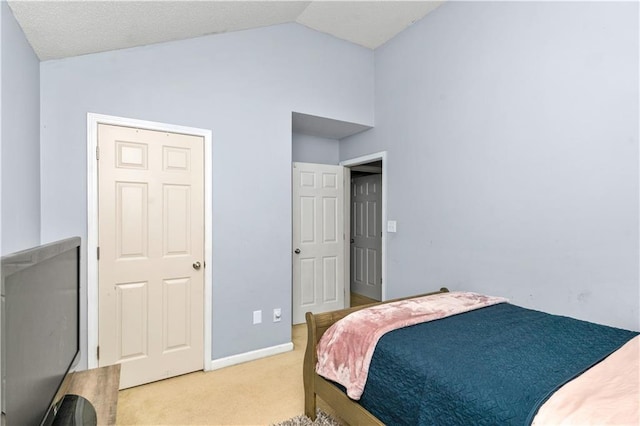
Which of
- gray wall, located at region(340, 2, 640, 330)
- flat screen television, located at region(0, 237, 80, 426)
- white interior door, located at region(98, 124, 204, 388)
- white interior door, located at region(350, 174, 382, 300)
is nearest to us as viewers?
flat screen television, located at region(0, 237, 80, 426)

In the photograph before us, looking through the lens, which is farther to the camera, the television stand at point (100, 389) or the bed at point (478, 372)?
the television stand at point (100, 389)

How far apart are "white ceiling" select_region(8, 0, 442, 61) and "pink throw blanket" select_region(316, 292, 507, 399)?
218cm

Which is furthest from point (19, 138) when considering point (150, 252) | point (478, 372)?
point (478, 372)

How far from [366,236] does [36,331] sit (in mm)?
4281

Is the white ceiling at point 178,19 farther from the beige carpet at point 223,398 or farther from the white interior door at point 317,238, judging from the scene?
the beige carpet at point 223,398

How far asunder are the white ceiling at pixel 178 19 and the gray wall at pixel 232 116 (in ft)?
0.46

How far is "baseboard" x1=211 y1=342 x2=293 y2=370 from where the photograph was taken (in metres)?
2.69

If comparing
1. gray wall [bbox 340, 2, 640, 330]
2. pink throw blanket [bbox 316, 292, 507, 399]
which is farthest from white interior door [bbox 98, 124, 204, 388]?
gray wall [bbox 340, 2, 640, 330]

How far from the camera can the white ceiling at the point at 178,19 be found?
64.9 inches

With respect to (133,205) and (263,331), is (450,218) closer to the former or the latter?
(263,331)

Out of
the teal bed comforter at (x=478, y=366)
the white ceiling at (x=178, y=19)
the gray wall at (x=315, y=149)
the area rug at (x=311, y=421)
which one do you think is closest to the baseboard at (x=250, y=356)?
the area rug at (x=311, y=421)

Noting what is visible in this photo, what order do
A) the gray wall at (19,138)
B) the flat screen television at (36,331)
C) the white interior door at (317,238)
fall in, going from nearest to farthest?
the flat screen television at (36,331)
the gray wall at (19,138)
the white interior door at (317,238)

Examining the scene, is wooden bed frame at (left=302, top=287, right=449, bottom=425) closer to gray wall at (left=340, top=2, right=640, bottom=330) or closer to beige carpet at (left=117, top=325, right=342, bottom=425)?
beige carpet at (left=117, top=325, right=342, bottom=425)

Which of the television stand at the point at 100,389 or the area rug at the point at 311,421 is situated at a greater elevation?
the television stand at the point at 100,389
